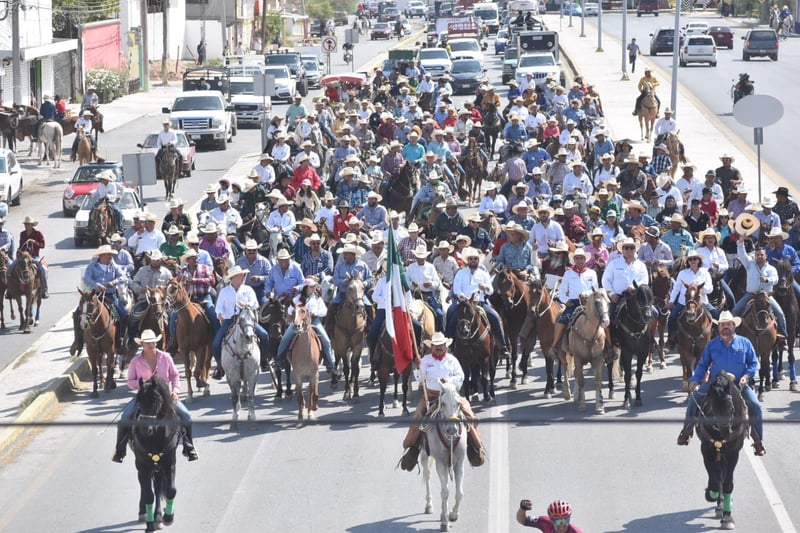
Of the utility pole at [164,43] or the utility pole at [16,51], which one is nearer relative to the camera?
the utility pole at [16,51]

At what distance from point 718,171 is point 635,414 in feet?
38.6

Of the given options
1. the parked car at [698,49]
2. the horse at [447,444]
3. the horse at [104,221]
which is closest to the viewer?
the horse at [447,444]

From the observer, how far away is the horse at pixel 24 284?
26000 millimetres

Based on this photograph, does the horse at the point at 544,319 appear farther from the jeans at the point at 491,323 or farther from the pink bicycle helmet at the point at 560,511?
the pink bicycle helmet at the point at 560,511

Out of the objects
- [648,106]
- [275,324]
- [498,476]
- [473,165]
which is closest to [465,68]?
[648,106]

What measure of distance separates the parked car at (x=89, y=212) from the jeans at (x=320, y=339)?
13.4 meters

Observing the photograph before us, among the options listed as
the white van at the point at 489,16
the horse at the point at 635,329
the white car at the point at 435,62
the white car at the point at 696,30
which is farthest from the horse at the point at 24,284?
the white van at the point at 489,16

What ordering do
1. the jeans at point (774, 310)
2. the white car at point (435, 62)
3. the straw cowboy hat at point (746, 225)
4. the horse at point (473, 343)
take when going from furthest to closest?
the white car at point (435, 62) → the straw cowboy hat at point (746, 225) → the jeans at point (774, 310) → the horse at point (473, 343)

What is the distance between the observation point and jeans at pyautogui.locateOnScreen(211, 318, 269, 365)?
20.4 m

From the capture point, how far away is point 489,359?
20.3m

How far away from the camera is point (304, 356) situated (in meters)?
19.8

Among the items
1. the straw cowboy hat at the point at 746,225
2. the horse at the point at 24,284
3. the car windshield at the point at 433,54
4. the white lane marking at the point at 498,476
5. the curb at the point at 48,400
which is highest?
the car windshield at the point at 433,54

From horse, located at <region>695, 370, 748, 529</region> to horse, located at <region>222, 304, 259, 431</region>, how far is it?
6.46 metres

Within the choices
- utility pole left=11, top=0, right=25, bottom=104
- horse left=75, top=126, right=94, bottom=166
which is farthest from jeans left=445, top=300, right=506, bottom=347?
utility pole left=11, top=0, right=25, bottom=104
